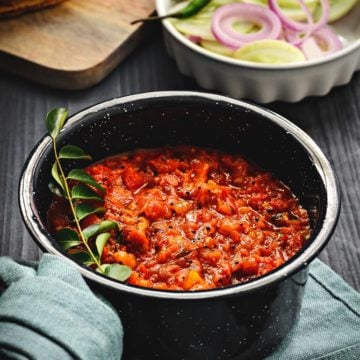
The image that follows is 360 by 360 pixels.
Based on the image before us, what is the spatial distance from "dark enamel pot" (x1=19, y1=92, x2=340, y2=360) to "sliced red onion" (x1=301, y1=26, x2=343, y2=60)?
0.81 metres

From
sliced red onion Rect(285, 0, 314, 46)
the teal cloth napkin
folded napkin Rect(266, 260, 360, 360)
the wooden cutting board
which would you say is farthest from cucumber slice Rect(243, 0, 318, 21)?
the teal cloth napkin

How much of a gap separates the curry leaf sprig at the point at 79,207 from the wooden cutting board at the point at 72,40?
3.05ft

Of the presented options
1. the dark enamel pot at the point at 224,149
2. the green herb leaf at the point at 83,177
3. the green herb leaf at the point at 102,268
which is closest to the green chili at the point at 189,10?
the dark enamel pot at the point at 224,149

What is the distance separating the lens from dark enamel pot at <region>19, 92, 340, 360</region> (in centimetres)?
172

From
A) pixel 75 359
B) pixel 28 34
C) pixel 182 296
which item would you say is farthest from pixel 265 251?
pixel 28 34

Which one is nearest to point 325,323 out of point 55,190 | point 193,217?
point 193,217

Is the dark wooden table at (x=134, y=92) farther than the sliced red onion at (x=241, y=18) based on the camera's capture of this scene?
No

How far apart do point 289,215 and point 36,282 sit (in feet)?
2.36

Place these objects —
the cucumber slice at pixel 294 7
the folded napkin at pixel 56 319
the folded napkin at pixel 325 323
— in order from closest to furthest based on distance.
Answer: the folded napkin at pixel 56 319
the folded napkin at pixel 325 323
the cucumber slice at pixel 294 7

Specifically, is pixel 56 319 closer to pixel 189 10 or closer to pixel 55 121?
pixel 55 121

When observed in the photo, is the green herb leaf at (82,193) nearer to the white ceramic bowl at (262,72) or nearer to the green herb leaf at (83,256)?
the green herb leaf at (83,256)

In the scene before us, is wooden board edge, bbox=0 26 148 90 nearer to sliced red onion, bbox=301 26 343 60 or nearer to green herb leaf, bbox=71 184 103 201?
sliced red onion, bbox=301 26 343 60

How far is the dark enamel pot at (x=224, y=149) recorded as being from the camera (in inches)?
67.6

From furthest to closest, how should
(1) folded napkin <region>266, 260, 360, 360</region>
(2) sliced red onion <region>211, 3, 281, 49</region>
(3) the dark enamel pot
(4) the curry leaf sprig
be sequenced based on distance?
(2) sliced red onion <region>211, 3, 281, 49</region> → (1) folded napkin <region>266, 260, 360, 360</region> → (4) the curry leaf sprig → (3) the dark enamel pot
